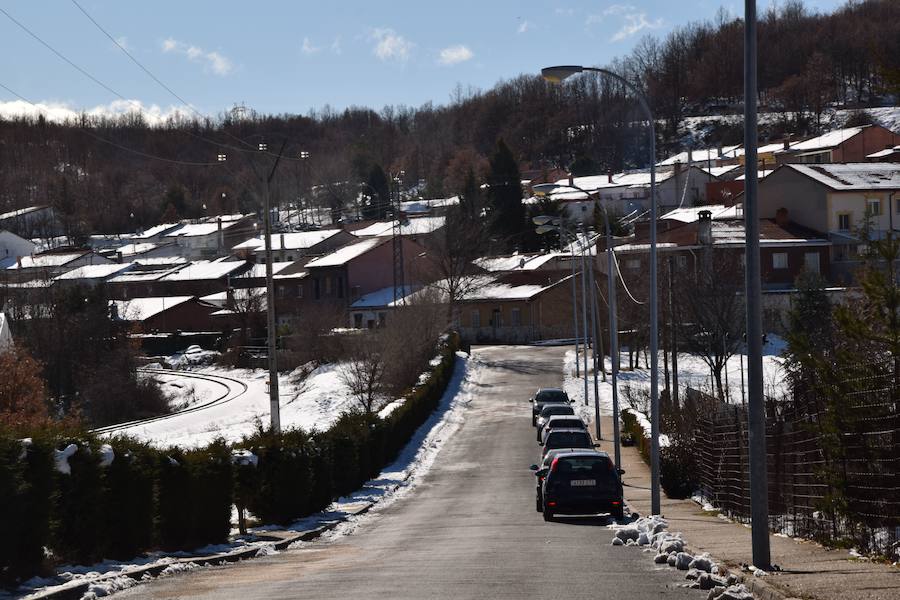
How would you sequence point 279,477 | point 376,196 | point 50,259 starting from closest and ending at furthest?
point 279,477, point 50,259, point 376,196

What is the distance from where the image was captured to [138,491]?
54.9 ft

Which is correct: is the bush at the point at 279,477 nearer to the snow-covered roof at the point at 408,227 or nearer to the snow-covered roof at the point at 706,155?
the snow-covered roof at the point at 408,227

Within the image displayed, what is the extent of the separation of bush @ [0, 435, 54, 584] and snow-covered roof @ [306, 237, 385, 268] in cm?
8376

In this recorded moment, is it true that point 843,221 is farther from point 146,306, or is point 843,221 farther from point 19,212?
point 19,212

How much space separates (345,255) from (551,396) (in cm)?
4987

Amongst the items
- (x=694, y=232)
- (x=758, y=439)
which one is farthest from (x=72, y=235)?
(x=758, y=439)

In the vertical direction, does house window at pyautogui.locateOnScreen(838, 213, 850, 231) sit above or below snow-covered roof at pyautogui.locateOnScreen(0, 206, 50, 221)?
below

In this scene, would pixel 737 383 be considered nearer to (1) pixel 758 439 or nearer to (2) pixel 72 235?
(1) pixel 758 439

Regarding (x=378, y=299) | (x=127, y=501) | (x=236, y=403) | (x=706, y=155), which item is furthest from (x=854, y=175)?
(x=706, y=155)

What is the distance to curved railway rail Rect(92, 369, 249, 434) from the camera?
187ft

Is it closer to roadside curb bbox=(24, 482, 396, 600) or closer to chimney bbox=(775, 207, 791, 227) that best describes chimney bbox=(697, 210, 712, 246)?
chimney bbox=(775, 207, 791, 227)

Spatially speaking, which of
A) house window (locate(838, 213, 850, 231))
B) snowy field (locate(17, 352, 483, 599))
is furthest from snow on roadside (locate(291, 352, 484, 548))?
house window (locate(838, 213, 850, 231))

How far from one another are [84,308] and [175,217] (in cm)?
11565

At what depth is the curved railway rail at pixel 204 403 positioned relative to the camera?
187 feet
